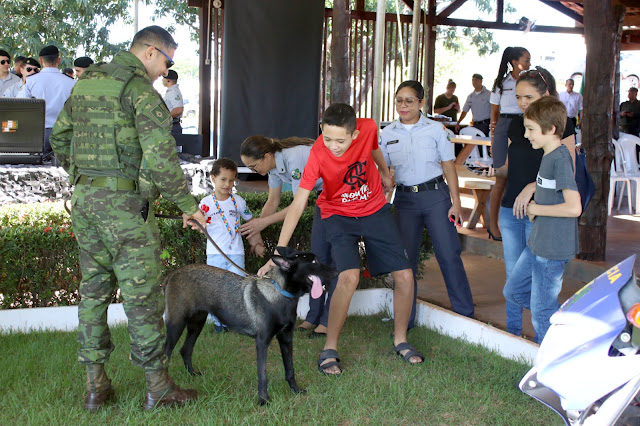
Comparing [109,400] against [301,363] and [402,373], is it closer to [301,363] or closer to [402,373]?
[301,363]

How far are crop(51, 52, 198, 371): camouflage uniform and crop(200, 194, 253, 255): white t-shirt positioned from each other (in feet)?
4.16

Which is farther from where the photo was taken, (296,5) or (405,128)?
(296,5)

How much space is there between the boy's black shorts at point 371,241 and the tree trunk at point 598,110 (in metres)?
3.09

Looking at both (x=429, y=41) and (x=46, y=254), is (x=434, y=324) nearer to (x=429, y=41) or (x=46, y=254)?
(x=46, y=254)

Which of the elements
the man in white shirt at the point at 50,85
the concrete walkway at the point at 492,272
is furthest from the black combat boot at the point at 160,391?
the man in white shirt at the point at 50,85

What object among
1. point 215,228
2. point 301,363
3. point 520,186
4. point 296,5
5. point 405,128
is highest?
point 296,5

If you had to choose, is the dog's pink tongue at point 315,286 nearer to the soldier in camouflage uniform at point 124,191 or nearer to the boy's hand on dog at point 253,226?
the soldier in camouflage uniform at point 124,191

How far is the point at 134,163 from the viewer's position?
337cm

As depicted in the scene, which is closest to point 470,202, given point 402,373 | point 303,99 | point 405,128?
point 303,99

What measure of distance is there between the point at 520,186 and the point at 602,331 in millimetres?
1998

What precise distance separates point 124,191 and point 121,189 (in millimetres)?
19

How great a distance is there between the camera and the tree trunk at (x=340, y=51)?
8.88m

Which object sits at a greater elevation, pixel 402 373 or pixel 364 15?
pixel 364 15

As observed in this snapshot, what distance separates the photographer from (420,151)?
4750 millimetres
